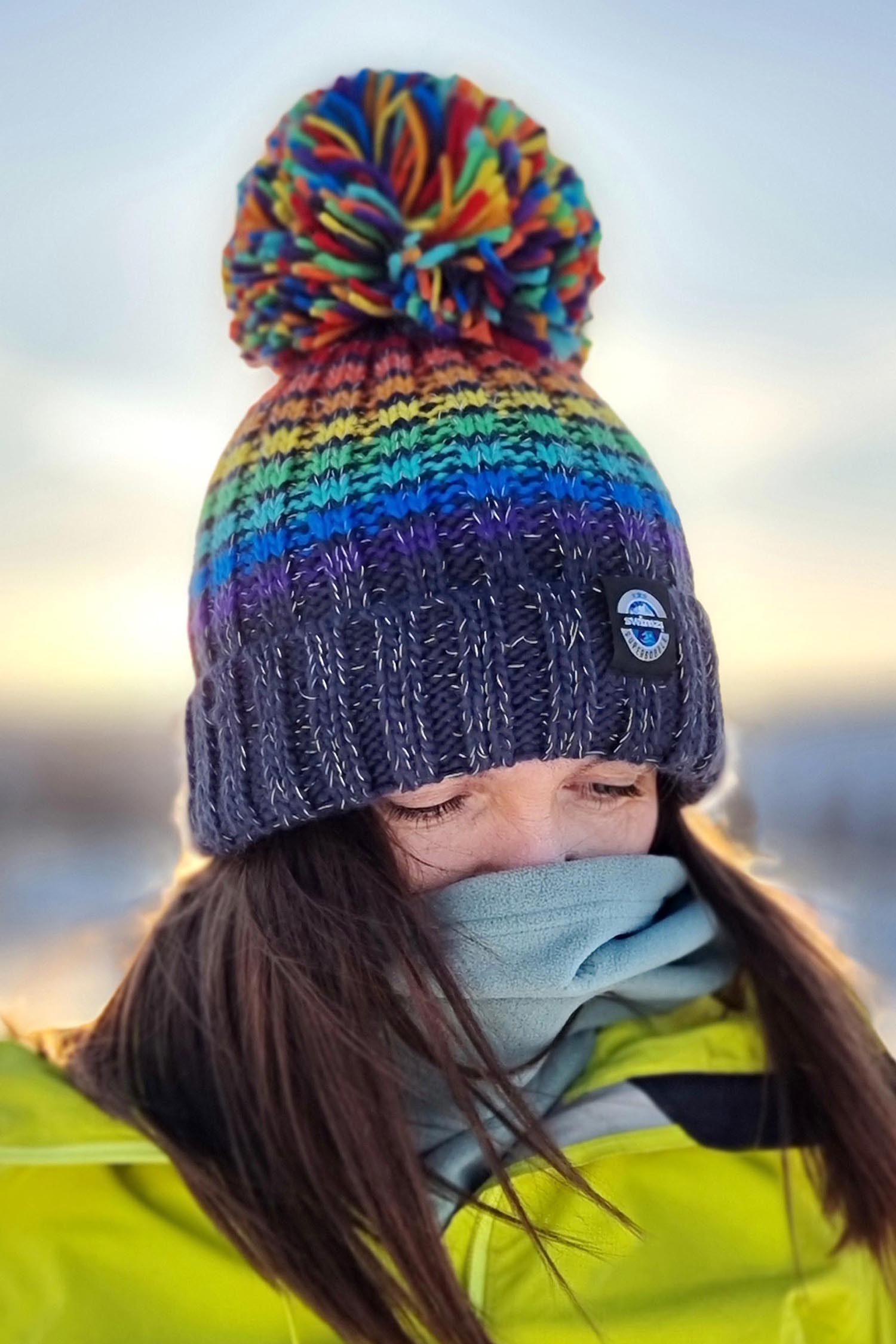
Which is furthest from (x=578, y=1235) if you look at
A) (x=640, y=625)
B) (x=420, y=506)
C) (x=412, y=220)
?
(x=412, y=220)

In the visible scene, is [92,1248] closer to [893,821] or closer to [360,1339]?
[360,1339]

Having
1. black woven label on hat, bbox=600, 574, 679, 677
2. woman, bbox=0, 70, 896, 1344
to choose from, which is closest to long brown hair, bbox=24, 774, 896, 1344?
woman, bbox=0, 70, 896, 1344

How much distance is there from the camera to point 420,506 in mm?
961

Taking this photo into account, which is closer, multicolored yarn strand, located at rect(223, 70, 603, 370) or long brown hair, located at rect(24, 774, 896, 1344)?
long brown hair, located at rect(24, 774, 896, 1344)

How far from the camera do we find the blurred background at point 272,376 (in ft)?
4.62

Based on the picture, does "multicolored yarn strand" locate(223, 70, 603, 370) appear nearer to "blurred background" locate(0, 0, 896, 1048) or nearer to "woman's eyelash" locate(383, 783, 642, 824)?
"blurred background" locate(0, 0, 896, 1048)

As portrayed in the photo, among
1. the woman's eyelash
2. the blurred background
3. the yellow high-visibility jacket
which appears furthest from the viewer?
the blurred background

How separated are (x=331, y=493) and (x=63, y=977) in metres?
0.93

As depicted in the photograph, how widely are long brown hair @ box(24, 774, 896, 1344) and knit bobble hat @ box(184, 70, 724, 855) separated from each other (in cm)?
9

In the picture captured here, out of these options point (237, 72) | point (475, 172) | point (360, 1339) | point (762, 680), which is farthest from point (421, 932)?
point (237, 72)

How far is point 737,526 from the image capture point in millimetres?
1710

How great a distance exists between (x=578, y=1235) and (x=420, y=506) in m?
0.70

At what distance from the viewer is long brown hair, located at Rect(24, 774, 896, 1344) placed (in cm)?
91

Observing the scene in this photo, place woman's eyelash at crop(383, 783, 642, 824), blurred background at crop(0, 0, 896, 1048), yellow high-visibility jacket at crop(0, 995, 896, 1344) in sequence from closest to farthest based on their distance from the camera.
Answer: yellow high-visibility jacket at crop(0, 995, 896, 1344), woman's eyelash at crop(383, 783, 642, 824), blurred background at crop(0, 0, 896, 1048)
